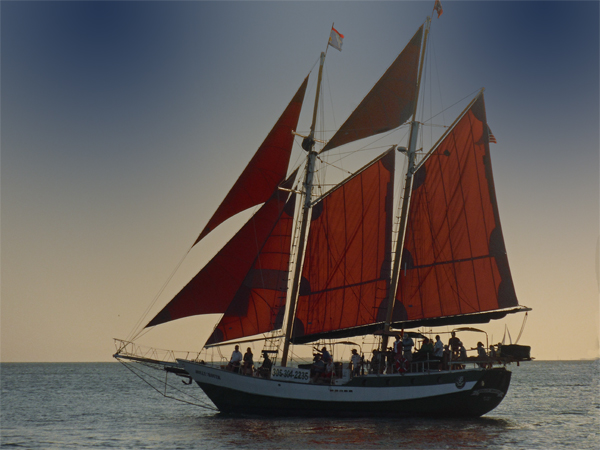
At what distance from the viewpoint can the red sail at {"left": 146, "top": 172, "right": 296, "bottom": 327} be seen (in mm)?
32406

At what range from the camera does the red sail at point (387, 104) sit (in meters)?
35.6

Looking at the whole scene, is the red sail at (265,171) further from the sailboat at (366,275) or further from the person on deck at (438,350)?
the person on deck at (438,350)

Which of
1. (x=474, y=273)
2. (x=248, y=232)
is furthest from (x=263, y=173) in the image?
(x=474, y=273)

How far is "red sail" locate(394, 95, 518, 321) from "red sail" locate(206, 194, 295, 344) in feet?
19.8

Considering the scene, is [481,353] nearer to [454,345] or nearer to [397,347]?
[454,345]

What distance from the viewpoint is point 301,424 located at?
2859 centimetres

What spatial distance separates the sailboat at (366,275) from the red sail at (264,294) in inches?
2.3

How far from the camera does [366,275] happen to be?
112ft

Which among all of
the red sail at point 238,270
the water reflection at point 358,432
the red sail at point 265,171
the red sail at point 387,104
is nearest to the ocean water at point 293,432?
the water reflection at point 358,432

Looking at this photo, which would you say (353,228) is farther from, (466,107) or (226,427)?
(226,427)

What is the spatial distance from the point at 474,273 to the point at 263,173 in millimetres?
11684

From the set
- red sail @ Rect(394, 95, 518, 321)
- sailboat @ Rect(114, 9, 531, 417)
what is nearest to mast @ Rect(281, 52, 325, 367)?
sailboat @ Rect(114, 9, 531, 417)

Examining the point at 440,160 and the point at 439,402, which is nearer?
the point at 439,402

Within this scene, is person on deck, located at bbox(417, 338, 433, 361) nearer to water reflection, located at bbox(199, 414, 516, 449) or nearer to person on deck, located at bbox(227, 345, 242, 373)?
water reflection, located at bbox(199, 414, 516, 449)
